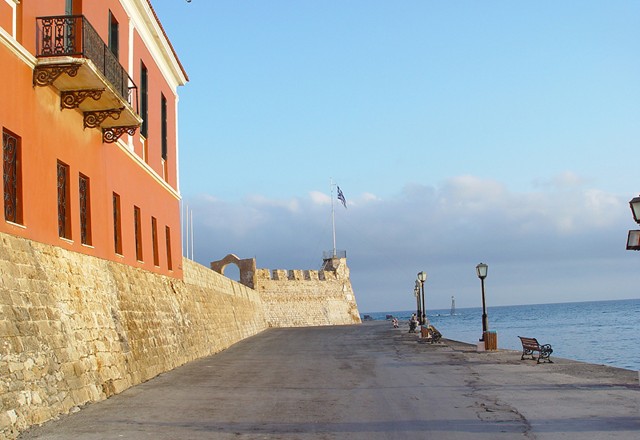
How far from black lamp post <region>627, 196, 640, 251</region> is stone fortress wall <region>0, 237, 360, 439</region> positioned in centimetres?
967

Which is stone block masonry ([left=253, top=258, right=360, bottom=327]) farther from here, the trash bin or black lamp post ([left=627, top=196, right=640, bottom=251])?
black lamp post ([left=627, top=196, right=640, bottom=251])

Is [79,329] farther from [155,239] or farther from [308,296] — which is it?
[308,296]

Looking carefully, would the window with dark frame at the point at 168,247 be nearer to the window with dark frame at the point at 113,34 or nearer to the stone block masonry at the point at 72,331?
the stone block masonry at the point at 72,331

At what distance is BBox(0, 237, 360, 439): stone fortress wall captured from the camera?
1057cm

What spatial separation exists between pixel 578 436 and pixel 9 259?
8.36 metres

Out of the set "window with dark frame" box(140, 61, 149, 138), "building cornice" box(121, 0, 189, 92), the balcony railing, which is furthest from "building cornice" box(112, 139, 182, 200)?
"building cornice" box(121, 0, 189, 92)

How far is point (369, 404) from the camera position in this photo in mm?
13234

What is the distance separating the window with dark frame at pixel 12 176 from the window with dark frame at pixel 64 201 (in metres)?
2.12

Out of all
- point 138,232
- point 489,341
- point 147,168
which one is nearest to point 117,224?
point 138,232

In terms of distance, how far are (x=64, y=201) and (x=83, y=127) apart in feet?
5.96

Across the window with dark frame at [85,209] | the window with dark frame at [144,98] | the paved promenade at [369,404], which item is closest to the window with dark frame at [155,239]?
the window with dark frame at [144,98]

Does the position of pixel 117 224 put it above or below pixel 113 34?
below

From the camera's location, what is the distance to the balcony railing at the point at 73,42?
13016mm

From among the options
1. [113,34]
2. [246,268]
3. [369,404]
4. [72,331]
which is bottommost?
[369,404]
